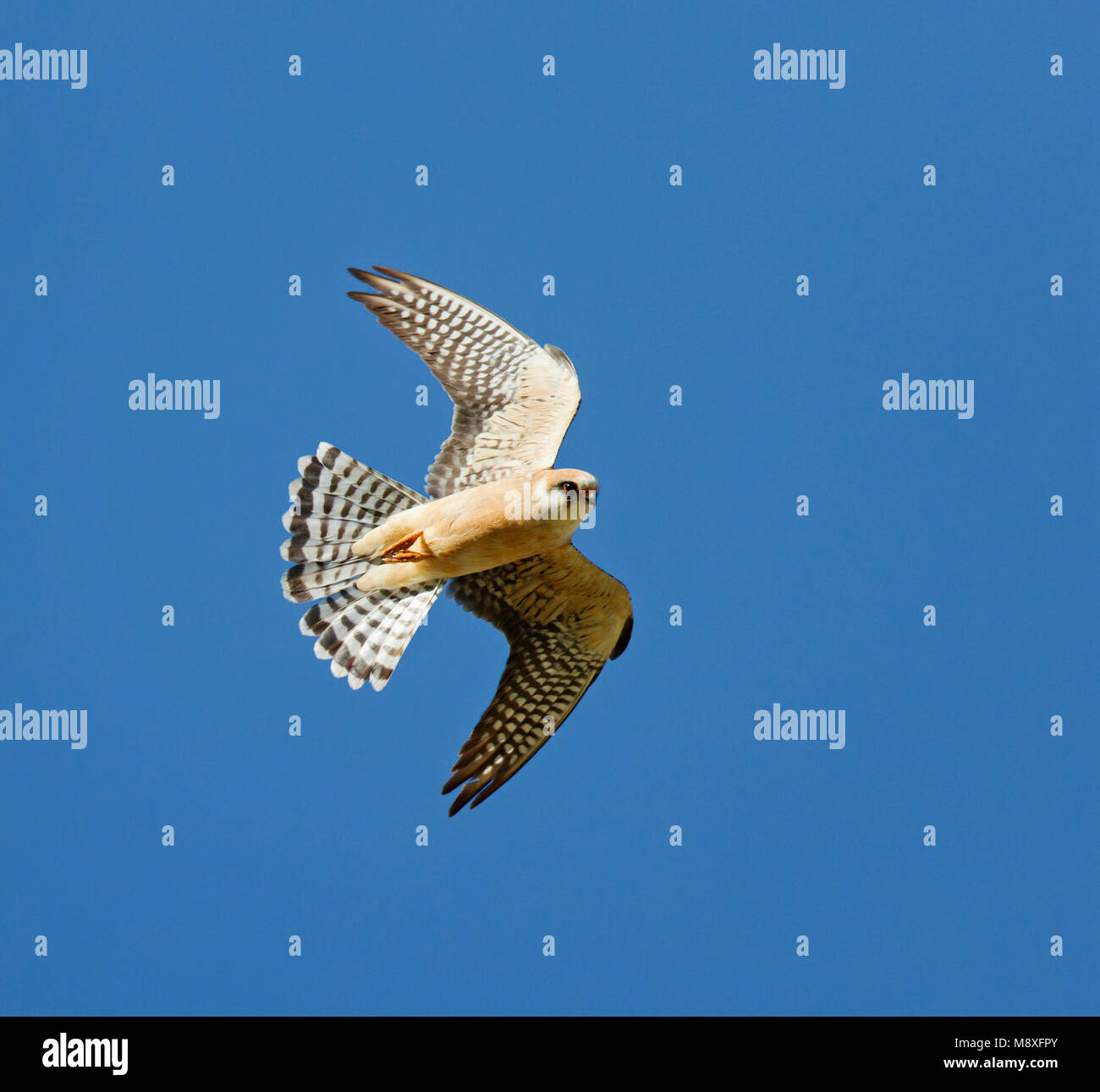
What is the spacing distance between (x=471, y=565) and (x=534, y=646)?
0.95 metres

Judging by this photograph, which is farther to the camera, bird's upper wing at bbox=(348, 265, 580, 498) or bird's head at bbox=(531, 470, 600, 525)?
bird's upper wing at bbox=(348, 265, 580, 498)

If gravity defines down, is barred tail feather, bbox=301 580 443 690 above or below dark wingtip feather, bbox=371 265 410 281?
below

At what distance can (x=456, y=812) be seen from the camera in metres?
8.20

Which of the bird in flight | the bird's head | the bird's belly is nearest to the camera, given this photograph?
the bird's head

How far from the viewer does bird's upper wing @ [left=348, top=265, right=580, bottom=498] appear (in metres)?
8.38

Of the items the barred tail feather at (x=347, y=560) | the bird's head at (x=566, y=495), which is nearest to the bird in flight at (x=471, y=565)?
the barred tail feather at (x=347, y=560)

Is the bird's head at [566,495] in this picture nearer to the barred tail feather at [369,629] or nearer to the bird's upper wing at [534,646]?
the bird's upper wing at [534,646]

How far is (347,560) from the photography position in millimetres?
8414

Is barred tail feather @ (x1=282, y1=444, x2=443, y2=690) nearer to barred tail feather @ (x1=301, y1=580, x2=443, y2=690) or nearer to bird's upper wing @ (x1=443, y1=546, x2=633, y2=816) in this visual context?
barred tail feather @ (x1=301, y1=580, x2=443, y2=690)

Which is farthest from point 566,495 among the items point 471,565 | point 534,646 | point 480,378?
point 534,646

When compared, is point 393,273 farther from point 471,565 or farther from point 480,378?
point 471,565

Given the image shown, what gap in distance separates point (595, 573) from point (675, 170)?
378 centimetres

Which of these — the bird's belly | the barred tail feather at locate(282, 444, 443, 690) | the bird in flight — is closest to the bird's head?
the bird's belly
